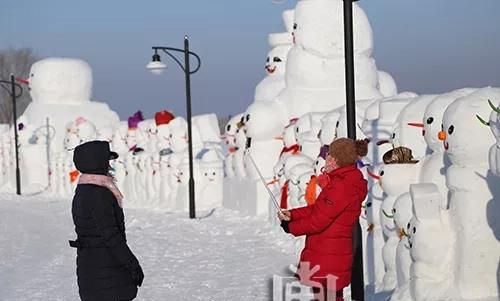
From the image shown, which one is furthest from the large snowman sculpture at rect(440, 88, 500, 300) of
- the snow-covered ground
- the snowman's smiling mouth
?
the snowman's smiling mouth

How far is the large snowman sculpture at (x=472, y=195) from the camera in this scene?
7020 millimetres

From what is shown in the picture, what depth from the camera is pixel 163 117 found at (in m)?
23.7

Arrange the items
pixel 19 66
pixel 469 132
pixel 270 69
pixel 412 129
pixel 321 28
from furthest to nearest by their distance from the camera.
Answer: pixel 19 66
pixel 270 69
pixel 321 28
pixel 412 129
pixel 469 132

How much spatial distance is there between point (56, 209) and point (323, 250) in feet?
62.5

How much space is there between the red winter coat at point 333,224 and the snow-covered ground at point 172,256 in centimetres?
304

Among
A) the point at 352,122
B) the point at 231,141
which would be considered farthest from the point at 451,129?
the point at 231,141

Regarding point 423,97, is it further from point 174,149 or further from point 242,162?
point 174,149

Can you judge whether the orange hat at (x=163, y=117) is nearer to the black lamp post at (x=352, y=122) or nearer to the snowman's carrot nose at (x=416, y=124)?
the snowman's carrot nose at (x=416, y=124)

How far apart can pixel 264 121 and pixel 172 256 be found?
5153 mm

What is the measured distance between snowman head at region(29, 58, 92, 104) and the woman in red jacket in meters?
32.3

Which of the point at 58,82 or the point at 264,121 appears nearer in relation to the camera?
the point at 264,121

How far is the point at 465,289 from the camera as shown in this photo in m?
7.20

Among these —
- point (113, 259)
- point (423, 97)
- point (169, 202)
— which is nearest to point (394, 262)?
point (423, 97)

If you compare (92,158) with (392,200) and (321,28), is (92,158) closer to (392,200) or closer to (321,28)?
(392,200)
